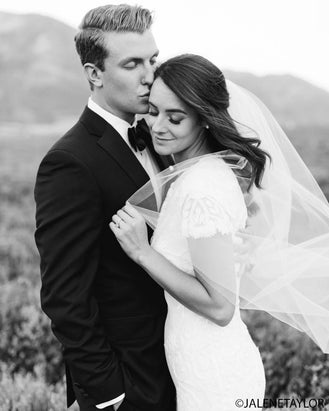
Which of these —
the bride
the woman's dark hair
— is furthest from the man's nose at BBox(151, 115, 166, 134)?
the woman's dark hair

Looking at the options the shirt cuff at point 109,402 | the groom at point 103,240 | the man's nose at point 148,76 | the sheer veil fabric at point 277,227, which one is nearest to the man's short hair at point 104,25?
the groom at point 103,240

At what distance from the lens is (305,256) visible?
10.0 ft

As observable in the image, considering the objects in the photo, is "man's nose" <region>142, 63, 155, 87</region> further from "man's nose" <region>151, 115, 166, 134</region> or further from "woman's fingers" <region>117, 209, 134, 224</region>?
"woman's fingers" <region>117, 209, 134, 224</region>

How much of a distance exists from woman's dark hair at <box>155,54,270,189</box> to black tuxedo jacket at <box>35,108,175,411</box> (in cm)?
41

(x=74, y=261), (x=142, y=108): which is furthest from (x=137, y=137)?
(x=74, y=261)

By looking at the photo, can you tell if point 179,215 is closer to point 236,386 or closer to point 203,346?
point 203,346

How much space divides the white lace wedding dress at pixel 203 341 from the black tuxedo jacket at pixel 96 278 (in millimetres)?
148

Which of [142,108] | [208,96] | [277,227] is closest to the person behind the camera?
[208,96]

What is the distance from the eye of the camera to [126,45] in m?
2.81

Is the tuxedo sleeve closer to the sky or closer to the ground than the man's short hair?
closer to the ground

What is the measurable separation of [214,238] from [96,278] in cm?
67

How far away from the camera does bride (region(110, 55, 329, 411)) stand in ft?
8.38

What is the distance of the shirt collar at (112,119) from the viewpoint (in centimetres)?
291

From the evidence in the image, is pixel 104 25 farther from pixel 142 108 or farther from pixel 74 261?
pixel 74 261
